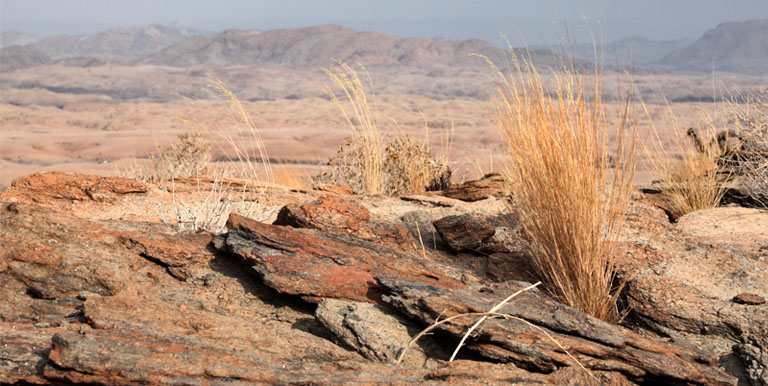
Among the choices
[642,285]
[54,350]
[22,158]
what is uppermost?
[54,350]

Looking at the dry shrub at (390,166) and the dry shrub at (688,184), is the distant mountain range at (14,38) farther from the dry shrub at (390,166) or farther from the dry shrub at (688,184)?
the dry shrub at (688,184)

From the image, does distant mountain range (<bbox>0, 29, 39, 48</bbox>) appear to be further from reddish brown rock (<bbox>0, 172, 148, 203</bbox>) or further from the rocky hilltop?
the rocky hilltop

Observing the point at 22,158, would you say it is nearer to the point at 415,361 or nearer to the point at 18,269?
the point at 18,269

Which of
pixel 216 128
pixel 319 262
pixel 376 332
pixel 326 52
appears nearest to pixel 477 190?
pixel 319 262

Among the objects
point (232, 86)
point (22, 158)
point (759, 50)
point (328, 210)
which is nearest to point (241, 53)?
point (232, 86)

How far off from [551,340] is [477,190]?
330cm

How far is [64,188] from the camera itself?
4.34 m

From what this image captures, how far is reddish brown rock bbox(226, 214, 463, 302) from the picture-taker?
115 inches

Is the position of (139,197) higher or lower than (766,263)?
higher

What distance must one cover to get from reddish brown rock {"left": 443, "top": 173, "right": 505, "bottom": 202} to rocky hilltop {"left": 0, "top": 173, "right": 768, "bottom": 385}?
62.5 inches

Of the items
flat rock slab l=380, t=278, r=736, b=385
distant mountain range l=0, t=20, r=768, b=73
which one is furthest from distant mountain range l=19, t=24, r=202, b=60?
flat rock slab l=380, t=278, r=736, b=385

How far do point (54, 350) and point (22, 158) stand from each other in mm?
21120

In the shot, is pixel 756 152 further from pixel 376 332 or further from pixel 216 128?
pixel 216 128

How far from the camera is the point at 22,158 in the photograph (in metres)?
20.2
